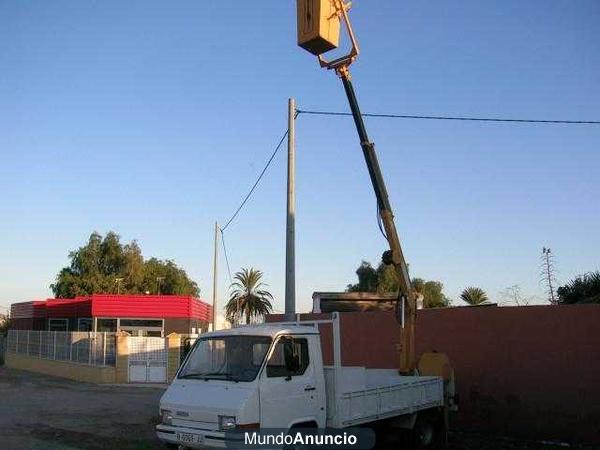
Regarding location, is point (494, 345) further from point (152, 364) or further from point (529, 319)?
point (152, 364)

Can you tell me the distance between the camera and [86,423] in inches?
575

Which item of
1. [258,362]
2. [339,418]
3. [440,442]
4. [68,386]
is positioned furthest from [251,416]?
[68,386]

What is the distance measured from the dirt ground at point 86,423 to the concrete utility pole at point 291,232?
359cm

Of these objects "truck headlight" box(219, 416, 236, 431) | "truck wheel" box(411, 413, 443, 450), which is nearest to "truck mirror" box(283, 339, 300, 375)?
"truck headlight" box(219, 416, 236, 431)

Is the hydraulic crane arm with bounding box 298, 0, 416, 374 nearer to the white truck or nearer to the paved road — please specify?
the white truck

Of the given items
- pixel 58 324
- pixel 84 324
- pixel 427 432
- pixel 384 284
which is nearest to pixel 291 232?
pixel 427 432

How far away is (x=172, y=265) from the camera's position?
226 ft

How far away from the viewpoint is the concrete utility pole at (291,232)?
12906 millimetres

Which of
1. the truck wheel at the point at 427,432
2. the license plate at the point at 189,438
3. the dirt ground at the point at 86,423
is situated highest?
the license plate at the point at 189,438

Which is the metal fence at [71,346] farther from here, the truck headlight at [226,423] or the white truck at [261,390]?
the truck headlight at [226,423]

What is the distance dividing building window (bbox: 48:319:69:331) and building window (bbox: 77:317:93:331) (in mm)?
2480

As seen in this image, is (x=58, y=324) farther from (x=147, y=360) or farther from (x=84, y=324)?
(x=147, y=360)

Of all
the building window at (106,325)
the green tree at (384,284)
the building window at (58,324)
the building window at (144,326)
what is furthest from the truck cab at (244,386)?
the green tree at (384,284)

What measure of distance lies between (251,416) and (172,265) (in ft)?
205
